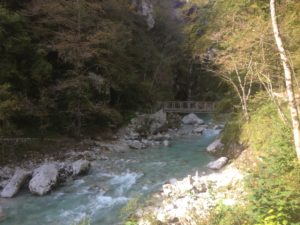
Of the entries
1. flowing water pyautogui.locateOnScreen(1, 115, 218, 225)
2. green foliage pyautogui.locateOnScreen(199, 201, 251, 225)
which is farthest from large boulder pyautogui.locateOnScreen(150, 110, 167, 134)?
green foliage pyautogui.locateOnScreen(199, 201, 251, 225)

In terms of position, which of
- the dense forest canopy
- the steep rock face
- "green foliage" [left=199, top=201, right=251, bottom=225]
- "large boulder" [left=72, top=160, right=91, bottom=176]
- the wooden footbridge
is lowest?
"large boulder" [left=72, top=160, right=91, bottom=176]

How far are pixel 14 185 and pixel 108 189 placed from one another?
3036mm

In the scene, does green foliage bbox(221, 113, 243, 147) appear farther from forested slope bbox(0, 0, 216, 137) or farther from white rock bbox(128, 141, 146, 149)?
forested slope bbox(0, 0, 216, 137)

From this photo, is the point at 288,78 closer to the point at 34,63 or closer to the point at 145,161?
the point at 145,161

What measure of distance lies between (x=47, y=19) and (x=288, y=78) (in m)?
13.9

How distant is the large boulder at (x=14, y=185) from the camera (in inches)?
404

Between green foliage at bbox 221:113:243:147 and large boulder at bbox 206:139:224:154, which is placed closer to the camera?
green foliage at bbox 221:113:243:147

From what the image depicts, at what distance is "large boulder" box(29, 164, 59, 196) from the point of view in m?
10.4

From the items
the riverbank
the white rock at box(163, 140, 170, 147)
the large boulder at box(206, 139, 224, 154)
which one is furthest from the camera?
the white rock at box(163, 140, 170, 147)

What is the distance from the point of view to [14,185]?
417 inches

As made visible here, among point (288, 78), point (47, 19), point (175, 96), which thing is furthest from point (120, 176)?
point (175, 96)

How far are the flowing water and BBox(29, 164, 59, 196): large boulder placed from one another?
0.80 ft

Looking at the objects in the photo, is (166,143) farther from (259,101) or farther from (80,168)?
(80,168)

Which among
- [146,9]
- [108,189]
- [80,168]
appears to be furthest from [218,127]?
[108,189]
